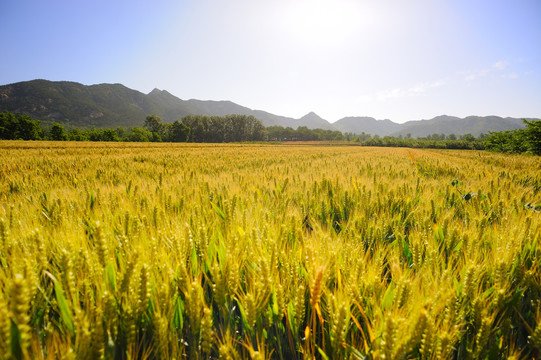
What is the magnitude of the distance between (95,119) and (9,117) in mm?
146484

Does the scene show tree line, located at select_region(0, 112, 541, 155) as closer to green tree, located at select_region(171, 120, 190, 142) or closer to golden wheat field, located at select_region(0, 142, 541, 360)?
green tree, located at select_region(171, 120, 190, 142)

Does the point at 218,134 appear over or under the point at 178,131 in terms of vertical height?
over

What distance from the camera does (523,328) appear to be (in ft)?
3.13

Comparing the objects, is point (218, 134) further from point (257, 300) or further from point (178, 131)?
point (257, 300)

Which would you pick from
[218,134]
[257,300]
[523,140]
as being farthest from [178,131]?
[257,300]

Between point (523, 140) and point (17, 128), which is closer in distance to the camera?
point (523, 140)

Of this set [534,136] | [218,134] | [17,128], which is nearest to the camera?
[534,136]

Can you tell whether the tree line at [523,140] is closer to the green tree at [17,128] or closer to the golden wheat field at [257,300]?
the golden wheat field at [257,300]

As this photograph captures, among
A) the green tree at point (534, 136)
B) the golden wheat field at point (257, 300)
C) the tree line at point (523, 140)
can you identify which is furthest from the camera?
the tree line at point (523, 140)

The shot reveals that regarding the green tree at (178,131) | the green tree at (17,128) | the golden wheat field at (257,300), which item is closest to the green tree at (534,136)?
the golden wheat field at (257,300)

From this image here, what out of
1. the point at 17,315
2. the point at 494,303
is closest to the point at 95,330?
the point at 17,315

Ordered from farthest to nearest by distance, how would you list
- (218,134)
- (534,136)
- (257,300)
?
(218,134) < (534,136) < (257,300)

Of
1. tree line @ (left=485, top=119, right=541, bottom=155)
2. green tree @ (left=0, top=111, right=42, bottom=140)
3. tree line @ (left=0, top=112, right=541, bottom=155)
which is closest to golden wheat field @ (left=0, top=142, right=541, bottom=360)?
tree line @ (left=485, top=119, right=541, bottom=155)

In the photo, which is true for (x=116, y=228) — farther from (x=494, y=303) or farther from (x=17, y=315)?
(x=494, y=303)
